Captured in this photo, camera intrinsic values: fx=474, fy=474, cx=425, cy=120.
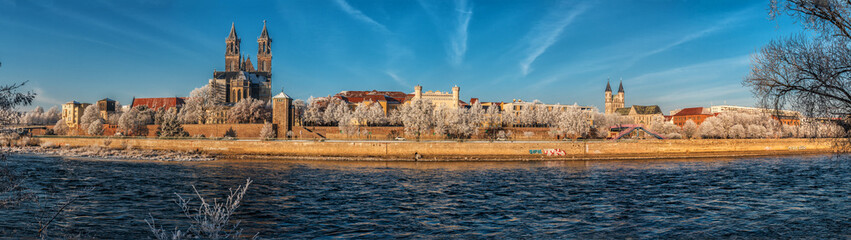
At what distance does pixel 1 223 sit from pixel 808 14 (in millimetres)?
24491

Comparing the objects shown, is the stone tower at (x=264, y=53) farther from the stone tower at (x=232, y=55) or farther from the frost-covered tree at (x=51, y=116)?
the frost-covered tree at (x=51, y=116)

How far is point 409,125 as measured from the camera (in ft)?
244

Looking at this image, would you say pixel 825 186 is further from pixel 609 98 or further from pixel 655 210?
pixel 609 98

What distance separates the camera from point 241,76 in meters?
119

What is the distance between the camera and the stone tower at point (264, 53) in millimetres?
134500

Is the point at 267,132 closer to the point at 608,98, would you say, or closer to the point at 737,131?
the point at 737,131

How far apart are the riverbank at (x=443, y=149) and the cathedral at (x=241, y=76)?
51.7 metres

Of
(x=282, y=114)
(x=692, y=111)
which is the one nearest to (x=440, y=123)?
(x=282, y=114)

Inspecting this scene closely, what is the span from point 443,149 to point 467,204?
3282 centimetres

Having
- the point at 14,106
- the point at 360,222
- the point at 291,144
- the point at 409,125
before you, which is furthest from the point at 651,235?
the point at 409,125

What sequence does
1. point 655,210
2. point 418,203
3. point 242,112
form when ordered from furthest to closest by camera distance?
point 242,112 → point 418,203 → point 655,210

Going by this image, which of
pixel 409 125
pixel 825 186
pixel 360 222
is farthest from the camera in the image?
pixel 409 125

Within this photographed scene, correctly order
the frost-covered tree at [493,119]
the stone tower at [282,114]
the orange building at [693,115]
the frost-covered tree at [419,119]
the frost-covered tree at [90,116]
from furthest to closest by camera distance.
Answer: the orange building at [693,115], the frost-covered tree at [493,119], the frost-covered tree at [90,116], the stone tower at [282,114], the frost-covered tree at [419,119]

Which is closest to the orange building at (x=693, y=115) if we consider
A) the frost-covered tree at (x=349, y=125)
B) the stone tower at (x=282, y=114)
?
the frost-covered tree at (x=349, y=125)
